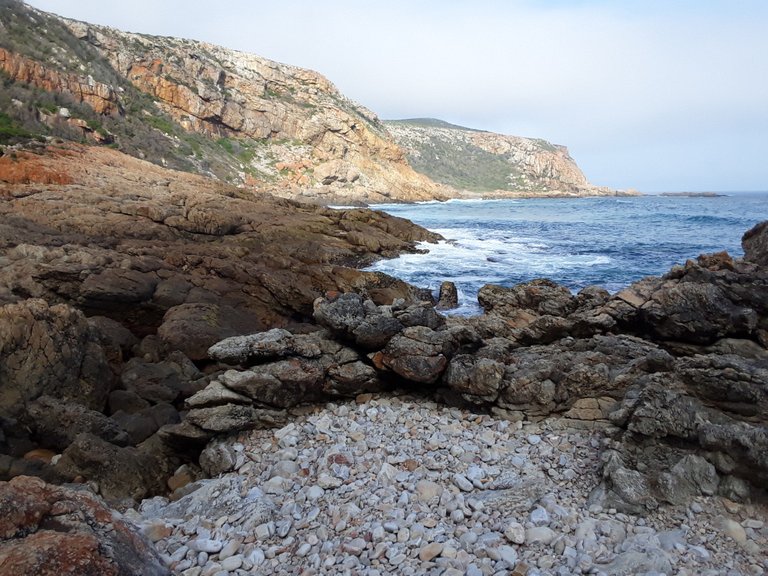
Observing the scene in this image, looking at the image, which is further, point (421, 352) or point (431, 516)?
point (421, 352)

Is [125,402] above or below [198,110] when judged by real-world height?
below

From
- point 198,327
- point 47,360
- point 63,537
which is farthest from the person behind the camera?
point 198,327

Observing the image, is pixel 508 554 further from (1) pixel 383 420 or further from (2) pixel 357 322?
(2) pixel 357 322

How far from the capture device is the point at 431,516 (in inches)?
188

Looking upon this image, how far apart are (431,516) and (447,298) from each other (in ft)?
41.8

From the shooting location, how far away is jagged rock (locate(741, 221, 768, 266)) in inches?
579

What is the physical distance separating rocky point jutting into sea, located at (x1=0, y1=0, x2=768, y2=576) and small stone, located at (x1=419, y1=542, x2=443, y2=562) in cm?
2

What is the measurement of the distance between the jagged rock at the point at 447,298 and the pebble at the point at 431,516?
10.4 metres

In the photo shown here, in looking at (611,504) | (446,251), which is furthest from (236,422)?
(446,251)

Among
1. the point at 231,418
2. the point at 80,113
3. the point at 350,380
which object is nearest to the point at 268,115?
the point at 80,113

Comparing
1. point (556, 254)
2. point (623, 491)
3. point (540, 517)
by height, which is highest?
point (556, 254)

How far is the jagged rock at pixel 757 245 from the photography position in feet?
48.3

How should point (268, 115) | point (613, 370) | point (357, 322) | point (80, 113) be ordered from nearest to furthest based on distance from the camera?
point (613, 370) < point (357, 322) < point (80, 113) < point (268, 115)

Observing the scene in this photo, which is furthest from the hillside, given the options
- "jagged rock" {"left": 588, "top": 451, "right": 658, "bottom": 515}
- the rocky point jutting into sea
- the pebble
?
"jagged rock" {"left": 588, "top": 451, "right": 658, "bottom": 515}
